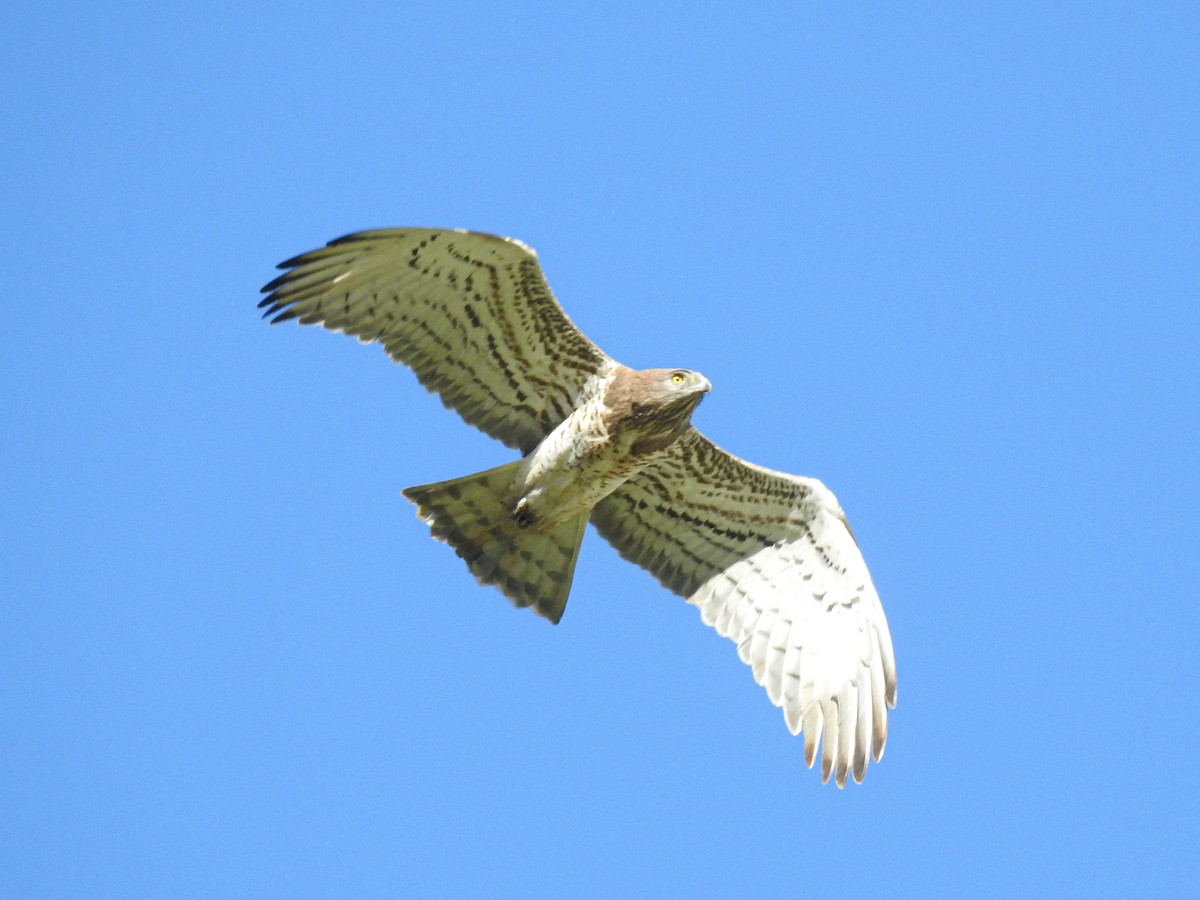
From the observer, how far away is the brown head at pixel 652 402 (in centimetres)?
1009

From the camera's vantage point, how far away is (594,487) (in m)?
10.5

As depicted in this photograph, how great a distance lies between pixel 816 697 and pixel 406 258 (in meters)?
4.23

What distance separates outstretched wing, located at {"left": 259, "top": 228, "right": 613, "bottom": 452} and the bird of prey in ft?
0.04

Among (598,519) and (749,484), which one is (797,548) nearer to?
(749,484)

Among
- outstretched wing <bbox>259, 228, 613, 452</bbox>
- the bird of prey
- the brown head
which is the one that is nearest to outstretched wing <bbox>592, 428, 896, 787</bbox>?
the bird of prey

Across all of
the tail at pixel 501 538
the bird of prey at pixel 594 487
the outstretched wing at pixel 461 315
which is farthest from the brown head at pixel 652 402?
the tail at pixel 501 538

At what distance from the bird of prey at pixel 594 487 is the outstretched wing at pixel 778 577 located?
0.04 ft

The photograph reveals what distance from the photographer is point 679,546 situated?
11547mm

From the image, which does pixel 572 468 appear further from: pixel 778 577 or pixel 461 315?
pixel 778 577

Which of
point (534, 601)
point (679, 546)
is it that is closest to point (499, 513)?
point (534, 601)

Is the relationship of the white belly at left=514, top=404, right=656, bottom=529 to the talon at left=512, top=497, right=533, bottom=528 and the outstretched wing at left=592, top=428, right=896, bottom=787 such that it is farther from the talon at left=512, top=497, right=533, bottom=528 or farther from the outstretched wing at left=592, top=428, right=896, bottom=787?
the outstretched wing at left=592, top=428, right=896, bottom=787

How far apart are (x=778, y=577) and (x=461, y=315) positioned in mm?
3115

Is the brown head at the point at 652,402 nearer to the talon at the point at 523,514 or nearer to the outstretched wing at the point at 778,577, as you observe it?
the outstretched wing at the point at 778,577

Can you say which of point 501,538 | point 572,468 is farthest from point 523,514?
point 572,468
